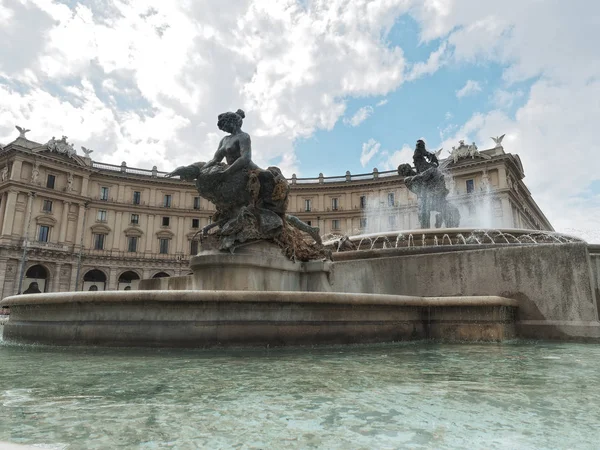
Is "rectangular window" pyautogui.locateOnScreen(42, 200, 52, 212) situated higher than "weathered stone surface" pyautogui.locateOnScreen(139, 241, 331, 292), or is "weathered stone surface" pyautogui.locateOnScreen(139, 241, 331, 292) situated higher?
"rectangular window" pyautogui.locateOnScreen(42, 200, 52, 212)

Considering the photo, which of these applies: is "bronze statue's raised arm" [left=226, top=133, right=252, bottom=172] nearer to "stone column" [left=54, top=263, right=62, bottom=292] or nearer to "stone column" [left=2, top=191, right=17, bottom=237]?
"stone column" [left=2, top=191, right=17, bottom=237]

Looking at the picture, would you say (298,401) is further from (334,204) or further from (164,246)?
(164,246)

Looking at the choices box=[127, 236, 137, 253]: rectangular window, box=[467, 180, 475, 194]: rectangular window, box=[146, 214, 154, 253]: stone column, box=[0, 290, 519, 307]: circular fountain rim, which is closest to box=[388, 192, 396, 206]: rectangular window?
box=[467, 180, 475, 194]: rectangular window

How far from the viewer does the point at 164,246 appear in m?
53.5

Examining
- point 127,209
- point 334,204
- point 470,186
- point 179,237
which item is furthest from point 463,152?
point 127,209

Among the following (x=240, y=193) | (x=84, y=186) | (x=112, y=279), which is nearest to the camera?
(x=240, y=193)

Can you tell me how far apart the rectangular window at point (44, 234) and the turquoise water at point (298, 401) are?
1935 inches

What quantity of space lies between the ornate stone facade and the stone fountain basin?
39013mm

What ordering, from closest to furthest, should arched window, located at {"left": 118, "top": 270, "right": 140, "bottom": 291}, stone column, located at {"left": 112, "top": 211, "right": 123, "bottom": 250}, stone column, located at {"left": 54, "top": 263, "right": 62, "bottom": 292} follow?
1. stone column, located at {"left": 54, "top": 263, "right": 62, "bottom": 292}
2. stone column, located at {"left": 112, "top": 211, "right": 123, "bottom": 250}
3. arched window, located at {"left": 118, "top": 270, "right": 140, "bottom": 291}

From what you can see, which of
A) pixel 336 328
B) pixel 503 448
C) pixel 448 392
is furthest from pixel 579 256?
pixel 503 448

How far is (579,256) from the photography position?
542 cm

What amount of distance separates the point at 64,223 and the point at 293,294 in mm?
51316

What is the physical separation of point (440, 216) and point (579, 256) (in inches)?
247

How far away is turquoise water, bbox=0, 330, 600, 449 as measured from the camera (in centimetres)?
168
